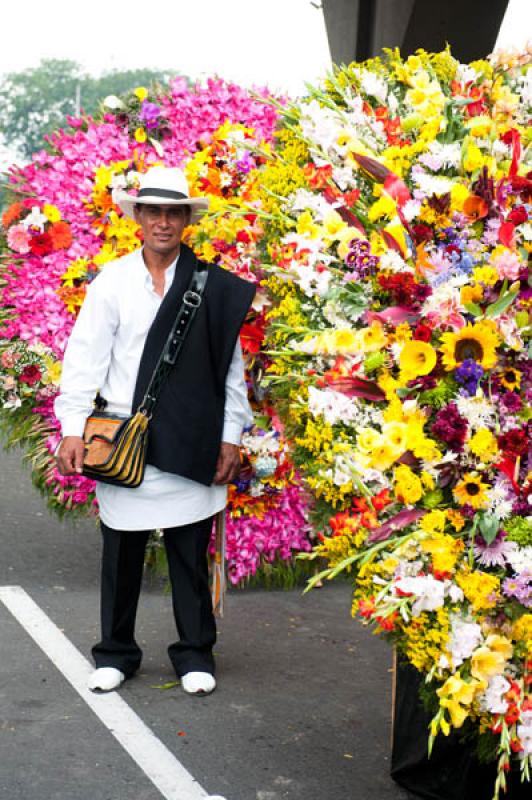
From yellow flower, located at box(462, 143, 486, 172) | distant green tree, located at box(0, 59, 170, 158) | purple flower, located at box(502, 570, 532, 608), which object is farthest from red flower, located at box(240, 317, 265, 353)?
distant green tree, located at box(0, 59, 170, 158)

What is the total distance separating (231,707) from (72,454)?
1.09 meters

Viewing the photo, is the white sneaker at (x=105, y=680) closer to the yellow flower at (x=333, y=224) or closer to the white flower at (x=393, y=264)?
the yellow flower at (x=333, y=224)

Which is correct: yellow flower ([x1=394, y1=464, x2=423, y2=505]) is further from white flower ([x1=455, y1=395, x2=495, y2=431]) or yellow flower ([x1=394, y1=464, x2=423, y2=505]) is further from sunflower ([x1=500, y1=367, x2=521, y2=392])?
sunflower ([x1=500, y1=367, x2=521, y2=392])

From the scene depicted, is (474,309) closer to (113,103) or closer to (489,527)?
(489,527)

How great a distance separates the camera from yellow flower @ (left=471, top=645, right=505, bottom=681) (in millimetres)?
2941

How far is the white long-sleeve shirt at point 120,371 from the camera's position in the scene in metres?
4.46

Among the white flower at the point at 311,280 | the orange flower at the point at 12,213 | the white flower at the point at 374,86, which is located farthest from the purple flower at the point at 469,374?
the orange flower at the point at 12,213

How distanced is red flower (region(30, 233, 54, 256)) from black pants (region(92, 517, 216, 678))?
1.63m

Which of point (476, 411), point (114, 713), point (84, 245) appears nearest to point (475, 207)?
point (476, 411)

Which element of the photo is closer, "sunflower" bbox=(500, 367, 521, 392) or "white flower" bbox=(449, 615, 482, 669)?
"white flower" bbox=(449, 615, 482, 669)

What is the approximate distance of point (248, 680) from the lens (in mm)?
4805

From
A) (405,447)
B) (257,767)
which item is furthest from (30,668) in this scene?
(405,447)

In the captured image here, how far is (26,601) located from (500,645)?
3217mm

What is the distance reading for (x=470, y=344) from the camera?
3.15 meters
